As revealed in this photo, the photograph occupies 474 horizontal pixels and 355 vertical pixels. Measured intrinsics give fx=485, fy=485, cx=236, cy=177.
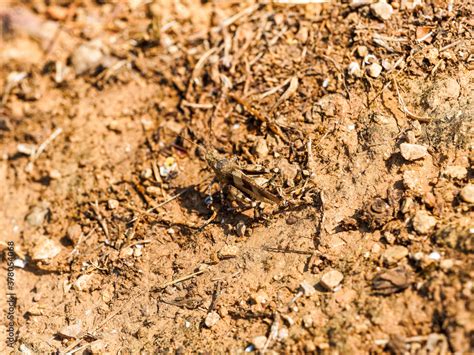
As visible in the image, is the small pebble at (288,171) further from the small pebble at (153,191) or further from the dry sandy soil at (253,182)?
the small pebble at (153,191)

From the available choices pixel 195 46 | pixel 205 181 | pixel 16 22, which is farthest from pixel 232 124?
pixel 16 22

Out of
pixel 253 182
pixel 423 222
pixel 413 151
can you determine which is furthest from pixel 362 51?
pixel 423 222

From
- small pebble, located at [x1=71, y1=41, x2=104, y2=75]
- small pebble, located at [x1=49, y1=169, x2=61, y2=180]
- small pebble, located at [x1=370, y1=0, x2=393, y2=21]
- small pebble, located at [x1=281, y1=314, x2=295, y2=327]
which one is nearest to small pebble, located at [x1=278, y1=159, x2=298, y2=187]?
small pebble, located at [x1=281, y1=314, x2=295, y2=327]

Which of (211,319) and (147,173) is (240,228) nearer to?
(211,319)

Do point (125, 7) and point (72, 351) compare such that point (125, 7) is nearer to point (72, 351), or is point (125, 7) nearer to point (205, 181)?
point (205, 181)

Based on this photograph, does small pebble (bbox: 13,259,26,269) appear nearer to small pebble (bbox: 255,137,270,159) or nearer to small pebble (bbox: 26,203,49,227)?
small pebble (bbox: 26,203,49,227)

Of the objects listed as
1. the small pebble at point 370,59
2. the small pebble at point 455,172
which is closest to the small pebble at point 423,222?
the small pebble at point 455,172
